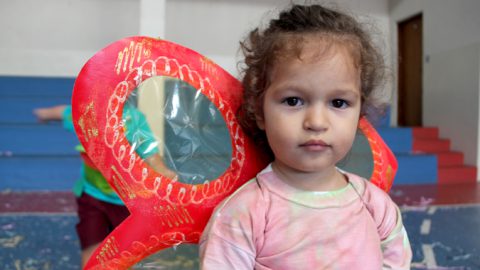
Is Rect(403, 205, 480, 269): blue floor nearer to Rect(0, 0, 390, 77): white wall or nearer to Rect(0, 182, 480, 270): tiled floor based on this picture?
Rect(0, 182, 480, 270): tiled floor

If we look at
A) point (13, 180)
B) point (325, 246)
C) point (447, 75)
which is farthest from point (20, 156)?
point (447, 75)

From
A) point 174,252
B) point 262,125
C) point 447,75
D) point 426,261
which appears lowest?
point 426,261

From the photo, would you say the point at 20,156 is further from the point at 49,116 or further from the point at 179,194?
the point at 179,194

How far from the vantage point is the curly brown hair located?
2.83ft

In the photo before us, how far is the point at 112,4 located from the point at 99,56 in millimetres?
4899

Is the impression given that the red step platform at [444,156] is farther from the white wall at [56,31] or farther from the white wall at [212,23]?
the white wall at [56,31]

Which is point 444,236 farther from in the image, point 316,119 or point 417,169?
point 417,169

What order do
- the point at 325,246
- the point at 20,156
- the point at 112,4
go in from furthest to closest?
the point at 112,4, the point at 20,156, the point at 325,246

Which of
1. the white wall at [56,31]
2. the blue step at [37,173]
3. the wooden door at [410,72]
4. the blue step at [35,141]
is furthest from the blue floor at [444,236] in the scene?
the white wall at [56,31]

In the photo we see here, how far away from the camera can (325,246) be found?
827 millimetres

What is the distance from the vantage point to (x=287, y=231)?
820mm

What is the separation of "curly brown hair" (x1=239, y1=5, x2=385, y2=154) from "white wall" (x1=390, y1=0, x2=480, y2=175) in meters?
3.99

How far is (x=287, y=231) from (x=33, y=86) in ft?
15.3

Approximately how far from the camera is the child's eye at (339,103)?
85cm
